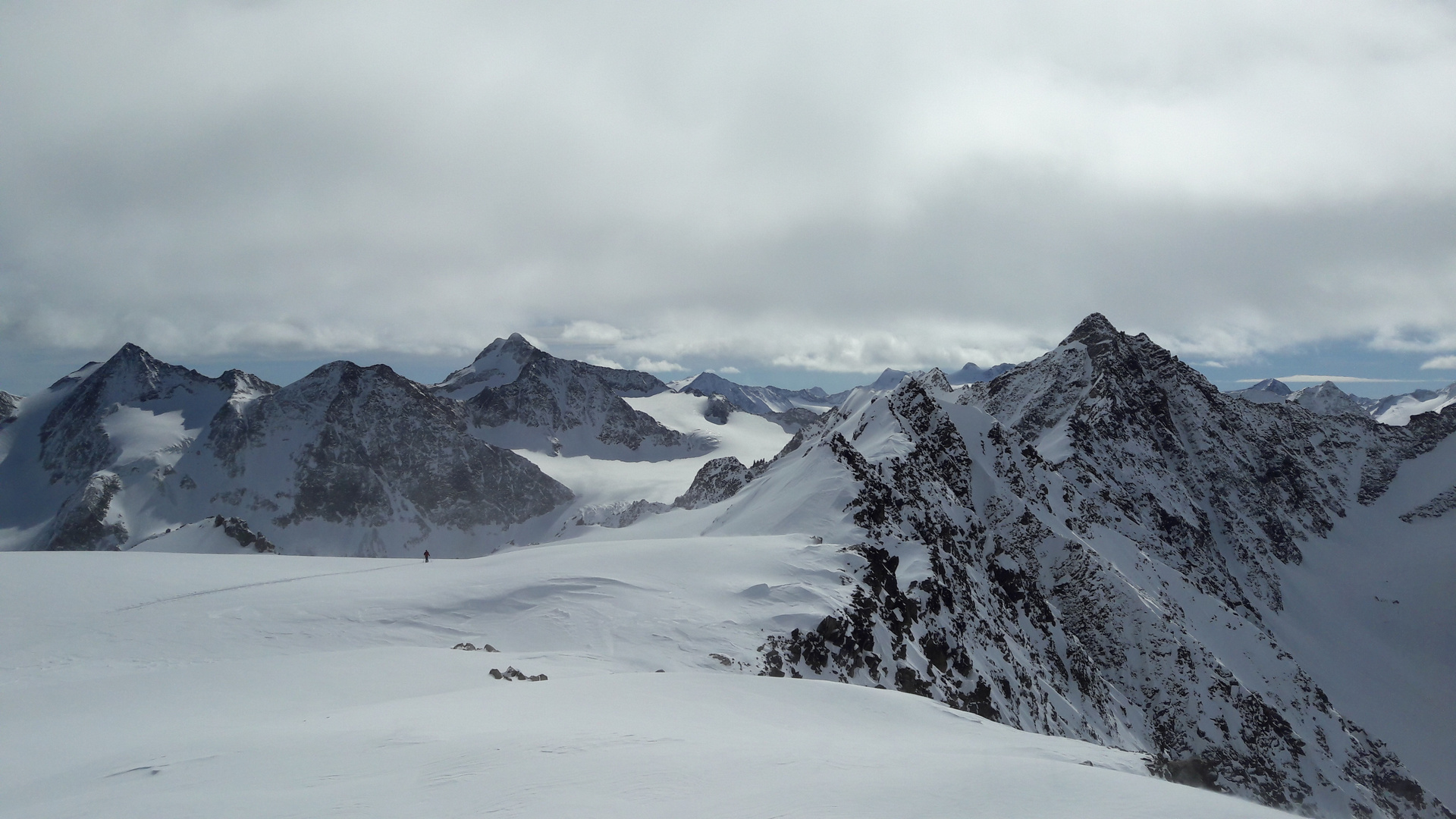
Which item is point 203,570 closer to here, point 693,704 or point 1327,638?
point 693,704

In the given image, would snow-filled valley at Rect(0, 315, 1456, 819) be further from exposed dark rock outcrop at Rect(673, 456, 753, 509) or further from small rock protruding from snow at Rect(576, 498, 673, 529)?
small rock protruding from snow at Rect(576, 498, 673, 529)

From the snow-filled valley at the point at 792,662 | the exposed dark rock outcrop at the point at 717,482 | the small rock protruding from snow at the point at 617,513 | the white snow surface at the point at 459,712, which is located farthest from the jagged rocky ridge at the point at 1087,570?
the small rock protruding from snow at the point at 617,513

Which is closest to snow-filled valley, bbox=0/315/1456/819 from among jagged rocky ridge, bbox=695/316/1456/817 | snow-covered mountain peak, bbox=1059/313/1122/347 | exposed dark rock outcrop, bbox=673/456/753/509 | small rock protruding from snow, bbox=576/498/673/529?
jagged rocky ridge, bbox=695/316/1456/817

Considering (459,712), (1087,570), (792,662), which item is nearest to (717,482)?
(1087,570)

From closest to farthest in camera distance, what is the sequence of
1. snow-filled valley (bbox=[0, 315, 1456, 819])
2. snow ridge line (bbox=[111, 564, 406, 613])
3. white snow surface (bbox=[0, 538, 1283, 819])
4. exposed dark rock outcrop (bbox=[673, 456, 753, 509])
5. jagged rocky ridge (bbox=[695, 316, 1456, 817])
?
white snow surface (bbox=[0, 538, 1283, 819]) → snow-filled valley (bbox=[0, 315, 1456, 819]) → snow ridge line (bbox=[111, 564, 406, 613]) → jagged rocky ridge (bbox=[695, 316, 1456, 817]) → exposed dark rock outcrop (bbox=[673, 456, 753, 509])

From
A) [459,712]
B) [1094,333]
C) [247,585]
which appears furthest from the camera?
[1094,333]

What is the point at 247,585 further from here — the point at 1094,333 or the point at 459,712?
the point at 1094,333

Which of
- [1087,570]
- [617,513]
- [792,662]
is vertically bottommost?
[1087,570]
